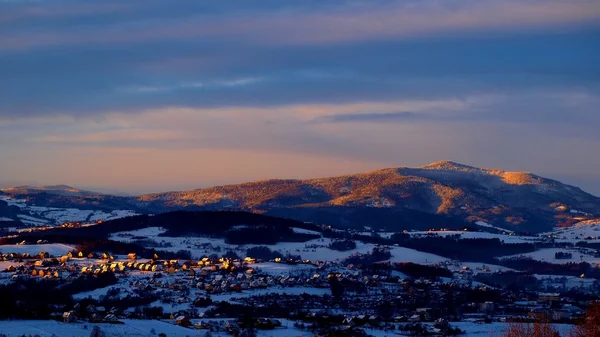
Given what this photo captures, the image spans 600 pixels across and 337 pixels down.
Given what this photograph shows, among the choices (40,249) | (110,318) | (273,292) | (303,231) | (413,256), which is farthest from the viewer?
(303,231)

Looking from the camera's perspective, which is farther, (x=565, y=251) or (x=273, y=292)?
(x=565, y=251)

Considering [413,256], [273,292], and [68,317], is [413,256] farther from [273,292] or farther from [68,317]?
[68,317]

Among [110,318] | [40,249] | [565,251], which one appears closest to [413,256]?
[565,251]

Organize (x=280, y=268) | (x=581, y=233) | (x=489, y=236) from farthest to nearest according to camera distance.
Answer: (x=581, y=233), (x=489, y=236), (x=280, y=268)

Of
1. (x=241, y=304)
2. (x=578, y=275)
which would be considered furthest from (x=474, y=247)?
(x=241, y=304)

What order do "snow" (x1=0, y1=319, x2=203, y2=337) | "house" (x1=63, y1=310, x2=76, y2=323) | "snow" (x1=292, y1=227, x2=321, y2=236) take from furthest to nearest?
"snow" (x1=292, y1=227, x2=321, y2=236) < "house" (x1=63, y1=310, x2=76, y2=323) < "snow" (x1=0, y1=319, x2=203, y2=337)

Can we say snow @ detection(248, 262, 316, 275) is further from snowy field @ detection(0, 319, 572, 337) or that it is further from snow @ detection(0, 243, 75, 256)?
snowy field @ detection(0, 319, 572, 337)

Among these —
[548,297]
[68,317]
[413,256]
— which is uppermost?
[68,317]

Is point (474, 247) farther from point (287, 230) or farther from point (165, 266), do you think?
point (165, 266)

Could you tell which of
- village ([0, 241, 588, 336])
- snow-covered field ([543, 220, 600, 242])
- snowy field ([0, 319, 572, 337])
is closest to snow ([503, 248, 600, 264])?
snow-covered field ([543, 220, 600, 242])
